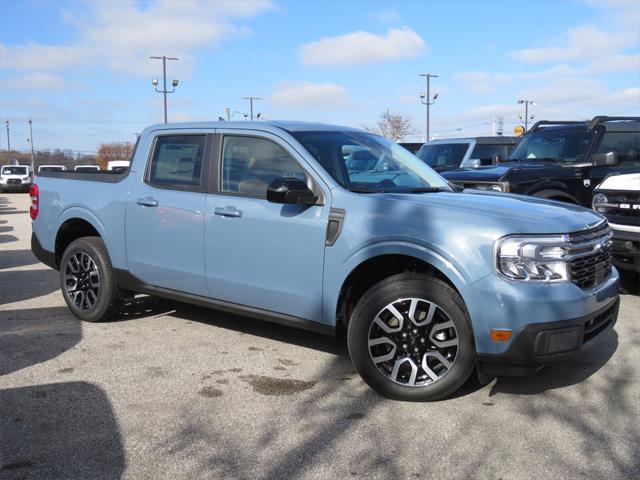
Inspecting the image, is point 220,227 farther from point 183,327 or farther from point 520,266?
point 520,266

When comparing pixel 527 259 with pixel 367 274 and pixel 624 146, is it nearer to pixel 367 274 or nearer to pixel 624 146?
pixel 367 274

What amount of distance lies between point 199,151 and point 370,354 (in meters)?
2.22

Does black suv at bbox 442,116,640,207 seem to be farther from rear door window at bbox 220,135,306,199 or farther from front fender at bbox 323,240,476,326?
front fender at bbox 323,240,476,326

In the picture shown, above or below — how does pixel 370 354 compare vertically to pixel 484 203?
below

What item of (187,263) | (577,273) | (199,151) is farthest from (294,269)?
(577,273)

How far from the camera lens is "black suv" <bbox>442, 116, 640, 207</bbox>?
793 centimetres

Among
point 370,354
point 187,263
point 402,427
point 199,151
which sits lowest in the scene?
point 402,427

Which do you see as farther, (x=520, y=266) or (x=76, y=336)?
(x=76, y=336)

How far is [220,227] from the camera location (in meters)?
4.80

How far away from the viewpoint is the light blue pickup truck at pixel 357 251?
369cm

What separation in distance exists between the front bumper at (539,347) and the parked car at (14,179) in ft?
133

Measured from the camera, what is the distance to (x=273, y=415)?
382cm

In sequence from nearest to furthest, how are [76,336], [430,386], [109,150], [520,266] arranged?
[520,266] < [430,386] < [76,336] < [109,150]

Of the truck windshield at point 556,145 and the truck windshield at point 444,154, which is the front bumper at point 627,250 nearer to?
the truck windshield at point 556,145
